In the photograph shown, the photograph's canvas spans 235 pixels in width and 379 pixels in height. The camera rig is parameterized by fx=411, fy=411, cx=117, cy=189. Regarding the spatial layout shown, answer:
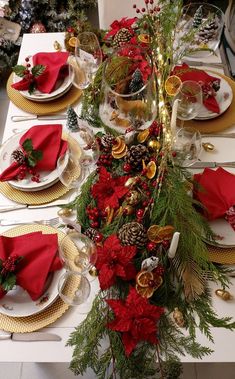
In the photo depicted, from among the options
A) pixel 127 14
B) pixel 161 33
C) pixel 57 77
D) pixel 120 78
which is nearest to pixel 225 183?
pixel 120 78

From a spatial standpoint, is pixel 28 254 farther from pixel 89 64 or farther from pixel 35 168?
pixel 89 64

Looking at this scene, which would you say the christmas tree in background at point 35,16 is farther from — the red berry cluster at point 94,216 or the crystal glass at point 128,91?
the red berry cluster at point 94,216

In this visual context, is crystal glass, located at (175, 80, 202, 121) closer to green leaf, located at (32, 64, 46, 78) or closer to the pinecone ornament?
the pinecone ornament

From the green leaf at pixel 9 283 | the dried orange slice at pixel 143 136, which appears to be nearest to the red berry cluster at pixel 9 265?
the green leaf at pixel 9 283

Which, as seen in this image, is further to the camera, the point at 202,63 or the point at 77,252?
the point at 202,63

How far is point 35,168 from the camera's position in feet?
3.78

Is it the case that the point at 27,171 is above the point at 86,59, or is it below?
below

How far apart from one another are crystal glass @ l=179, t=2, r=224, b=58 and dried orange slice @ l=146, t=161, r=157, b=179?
521 millimetres

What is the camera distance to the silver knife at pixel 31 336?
91 cm

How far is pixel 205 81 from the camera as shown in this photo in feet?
4.23

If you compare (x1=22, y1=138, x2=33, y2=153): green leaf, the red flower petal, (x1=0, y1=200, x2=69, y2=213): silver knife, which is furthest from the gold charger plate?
the red flower petal

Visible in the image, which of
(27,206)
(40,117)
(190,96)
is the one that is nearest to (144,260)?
(27,206)

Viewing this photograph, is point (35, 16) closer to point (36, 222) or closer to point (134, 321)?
point (36, 222)

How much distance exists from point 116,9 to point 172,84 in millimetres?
594
